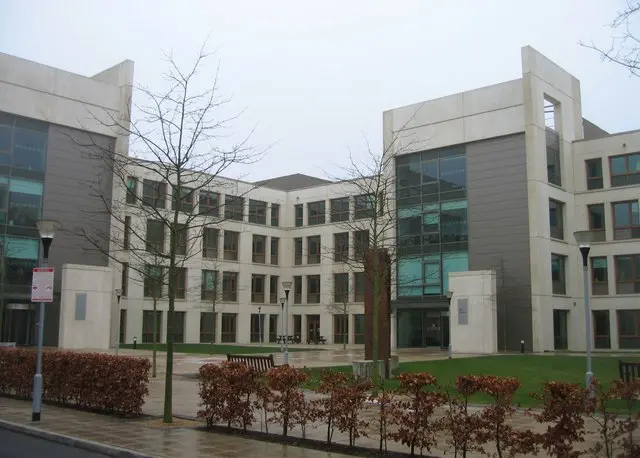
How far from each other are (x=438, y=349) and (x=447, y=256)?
6.38m

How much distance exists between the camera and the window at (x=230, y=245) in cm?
6003

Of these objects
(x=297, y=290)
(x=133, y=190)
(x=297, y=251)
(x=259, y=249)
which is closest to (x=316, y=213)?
(x=297, y=251)

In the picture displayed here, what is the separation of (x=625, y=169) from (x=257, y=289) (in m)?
34.5

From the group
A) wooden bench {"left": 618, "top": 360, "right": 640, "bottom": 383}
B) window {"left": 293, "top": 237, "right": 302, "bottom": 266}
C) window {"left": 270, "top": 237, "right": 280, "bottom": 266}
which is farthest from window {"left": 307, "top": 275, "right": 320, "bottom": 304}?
wooden bench {"left": 618, "top": 360, "right": 640, "bottom": 383}

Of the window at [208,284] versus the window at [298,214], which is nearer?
the window at [208,284]

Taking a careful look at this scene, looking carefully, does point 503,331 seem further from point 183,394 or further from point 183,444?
point 183,444

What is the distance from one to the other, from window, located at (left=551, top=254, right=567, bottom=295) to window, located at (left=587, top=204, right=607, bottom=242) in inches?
114

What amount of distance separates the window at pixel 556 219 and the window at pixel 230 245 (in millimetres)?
29078

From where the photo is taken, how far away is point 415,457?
8820mm

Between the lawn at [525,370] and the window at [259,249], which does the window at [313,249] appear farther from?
the lawn at [525,370]

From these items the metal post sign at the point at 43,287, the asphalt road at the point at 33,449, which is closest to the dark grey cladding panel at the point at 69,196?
the metal post sign at the point at 43,287

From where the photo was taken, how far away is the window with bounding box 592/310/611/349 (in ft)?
139

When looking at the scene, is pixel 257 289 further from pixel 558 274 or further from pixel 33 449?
pixel 33 449

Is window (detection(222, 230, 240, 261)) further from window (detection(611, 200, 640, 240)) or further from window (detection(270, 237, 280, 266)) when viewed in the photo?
window (detection(611, 200, 640, 240))
